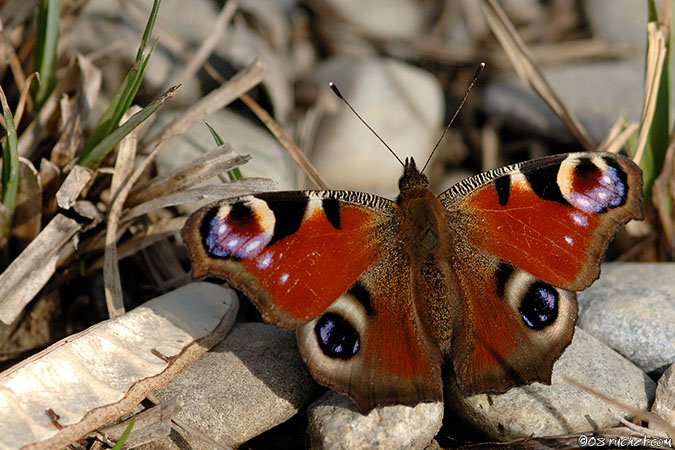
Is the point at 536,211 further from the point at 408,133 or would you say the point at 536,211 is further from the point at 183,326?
the point at 408,133

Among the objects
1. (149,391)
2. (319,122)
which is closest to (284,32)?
(319,122)

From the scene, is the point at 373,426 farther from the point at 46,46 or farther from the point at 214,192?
the point at 46,46

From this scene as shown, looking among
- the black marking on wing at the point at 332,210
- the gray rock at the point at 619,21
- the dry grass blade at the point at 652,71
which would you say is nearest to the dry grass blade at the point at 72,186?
the black marking on wing at the point at 332,210

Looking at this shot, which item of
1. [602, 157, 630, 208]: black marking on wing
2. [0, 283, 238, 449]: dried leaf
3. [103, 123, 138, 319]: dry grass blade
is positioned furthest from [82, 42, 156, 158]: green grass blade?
[602, 157, 630, 208]: black marking on wing

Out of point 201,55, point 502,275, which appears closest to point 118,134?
point 201,55

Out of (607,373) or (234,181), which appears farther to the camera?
(234,181)

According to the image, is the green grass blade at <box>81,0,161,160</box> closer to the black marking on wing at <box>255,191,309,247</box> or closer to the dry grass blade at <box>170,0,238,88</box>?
the black marking on wing at <box>255,191,309,247</box>
